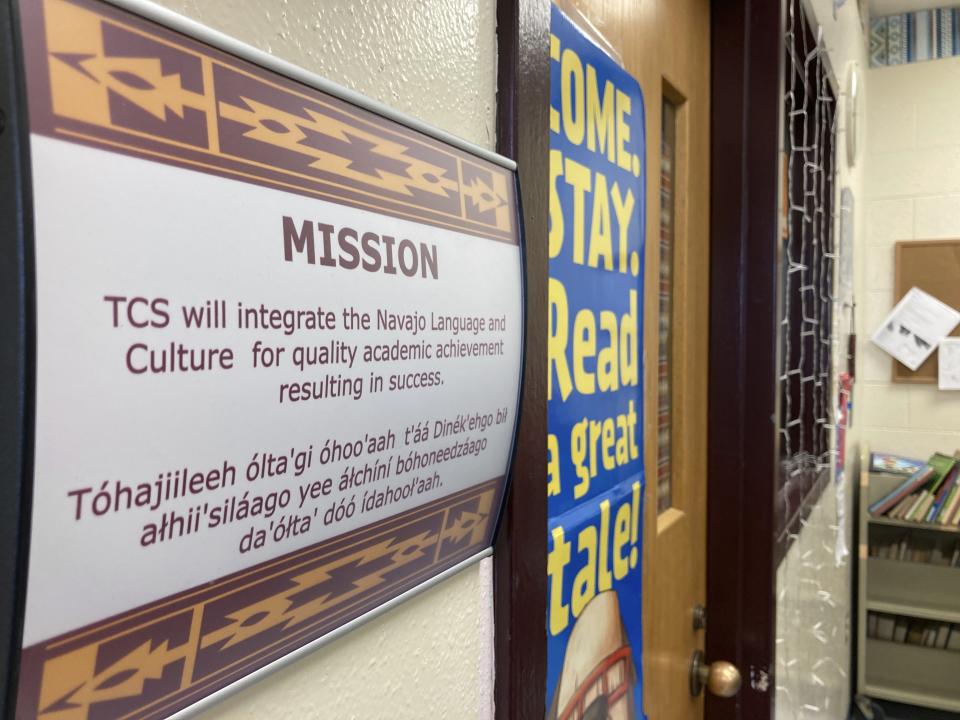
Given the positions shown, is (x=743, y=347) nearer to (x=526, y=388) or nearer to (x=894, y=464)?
(x=526, y=388)

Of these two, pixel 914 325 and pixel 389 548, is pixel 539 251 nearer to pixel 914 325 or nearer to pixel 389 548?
pixel 389 548

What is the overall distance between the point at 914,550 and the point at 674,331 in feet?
7.72

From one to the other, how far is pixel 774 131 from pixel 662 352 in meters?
0.41

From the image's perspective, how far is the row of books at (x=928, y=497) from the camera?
265 centimetres

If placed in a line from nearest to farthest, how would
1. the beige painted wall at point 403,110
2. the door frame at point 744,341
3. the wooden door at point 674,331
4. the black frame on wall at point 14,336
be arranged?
the black frame on wall at point 14,336, the beige painted wall at point 403,110, the wooden door at point 674,331, the door frame at point 744,341

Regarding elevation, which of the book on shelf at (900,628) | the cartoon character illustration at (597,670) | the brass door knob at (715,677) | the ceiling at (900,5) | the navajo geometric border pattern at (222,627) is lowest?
the book on shelf at (900,628)

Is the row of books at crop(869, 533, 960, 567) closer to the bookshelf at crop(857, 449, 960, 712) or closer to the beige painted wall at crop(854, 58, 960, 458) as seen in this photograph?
the bookshelf at crop(857, 449, 960, 712)

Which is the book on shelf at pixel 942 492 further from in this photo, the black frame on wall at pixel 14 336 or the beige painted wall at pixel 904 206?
the black frame on wall at pixel 14 336

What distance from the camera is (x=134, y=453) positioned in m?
0.27

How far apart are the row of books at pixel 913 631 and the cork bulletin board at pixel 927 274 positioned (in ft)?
3.04

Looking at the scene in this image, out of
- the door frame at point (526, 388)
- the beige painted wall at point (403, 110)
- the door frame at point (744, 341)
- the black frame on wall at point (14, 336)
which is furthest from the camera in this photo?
the door frame at point (744, 341)

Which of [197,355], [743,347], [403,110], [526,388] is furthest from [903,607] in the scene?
[197,355]

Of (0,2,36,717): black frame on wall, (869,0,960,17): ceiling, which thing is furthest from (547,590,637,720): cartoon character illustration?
(869,0,960,17): ceiling

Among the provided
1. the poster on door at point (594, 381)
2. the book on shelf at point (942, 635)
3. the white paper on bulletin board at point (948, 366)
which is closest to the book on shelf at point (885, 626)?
the book on shelf at point (942, 635)
